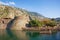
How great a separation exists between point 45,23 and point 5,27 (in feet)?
89.1

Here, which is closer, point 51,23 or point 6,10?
point 51,23

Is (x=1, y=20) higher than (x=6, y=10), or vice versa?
(x=6, y=10)

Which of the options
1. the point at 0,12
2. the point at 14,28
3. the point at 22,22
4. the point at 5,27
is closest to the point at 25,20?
the point at 22,22

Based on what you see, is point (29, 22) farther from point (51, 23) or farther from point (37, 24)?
point (51, 23)

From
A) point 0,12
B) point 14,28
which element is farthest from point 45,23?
point 0,12

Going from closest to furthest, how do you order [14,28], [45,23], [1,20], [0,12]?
Result: [14,28] < [45,23] < [1,20] < [0,12]

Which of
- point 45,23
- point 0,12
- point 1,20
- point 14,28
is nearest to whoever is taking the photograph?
point 14,28

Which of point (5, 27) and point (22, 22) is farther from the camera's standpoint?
point (5, 27)

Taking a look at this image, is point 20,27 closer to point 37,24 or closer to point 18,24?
point 18,24

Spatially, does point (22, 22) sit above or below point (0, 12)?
below

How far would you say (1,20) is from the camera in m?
107

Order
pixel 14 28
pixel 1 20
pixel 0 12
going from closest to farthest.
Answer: pixel 14 28 < pixel 1 20 < pixel 0 12

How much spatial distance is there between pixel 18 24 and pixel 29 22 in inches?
332

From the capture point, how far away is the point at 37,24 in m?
92.5
